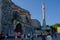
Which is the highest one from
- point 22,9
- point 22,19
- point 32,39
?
point 22,9

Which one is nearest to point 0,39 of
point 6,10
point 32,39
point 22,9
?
point 32,39

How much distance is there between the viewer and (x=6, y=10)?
1056 inches

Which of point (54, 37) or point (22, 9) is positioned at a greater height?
point (22, 9)

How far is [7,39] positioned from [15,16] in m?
17.4

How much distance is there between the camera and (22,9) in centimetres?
3997

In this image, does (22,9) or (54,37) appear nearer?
(54,37)

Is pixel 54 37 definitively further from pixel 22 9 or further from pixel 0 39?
pixel 22 9

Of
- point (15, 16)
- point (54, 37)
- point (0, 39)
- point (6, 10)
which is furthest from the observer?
point (15, 16)

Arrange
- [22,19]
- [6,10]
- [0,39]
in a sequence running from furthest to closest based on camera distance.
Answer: [22,19], [6,10], [0,39]

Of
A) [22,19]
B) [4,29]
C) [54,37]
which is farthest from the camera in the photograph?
[22,19]

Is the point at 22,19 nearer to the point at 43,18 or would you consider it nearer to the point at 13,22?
the point at 13,22

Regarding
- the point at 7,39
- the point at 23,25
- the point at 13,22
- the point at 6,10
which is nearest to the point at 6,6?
the point at 6,10

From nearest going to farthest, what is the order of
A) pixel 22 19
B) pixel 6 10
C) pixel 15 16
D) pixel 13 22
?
pixel 6 10
pixel 13 22
pixel 15 16
pixel 22 19

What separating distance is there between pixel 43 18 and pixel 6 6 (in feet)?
50.5
